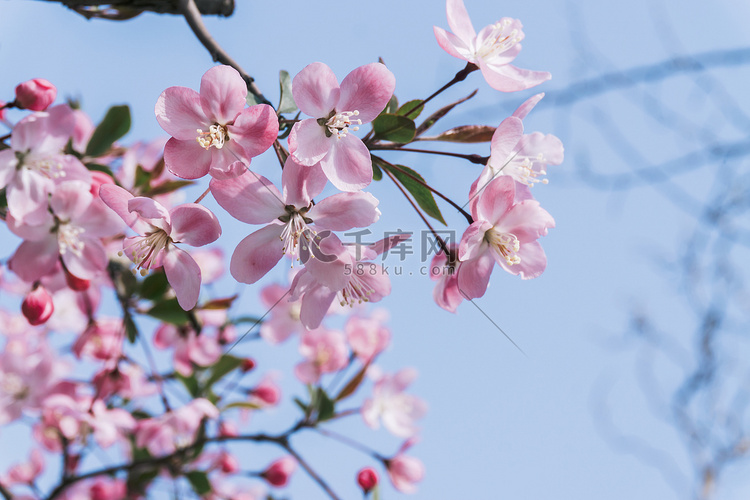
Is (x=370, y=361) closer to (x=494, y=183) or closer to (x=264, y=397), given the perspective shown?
(x=264, y=397)

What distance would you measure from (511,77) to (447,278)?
0.34 meters

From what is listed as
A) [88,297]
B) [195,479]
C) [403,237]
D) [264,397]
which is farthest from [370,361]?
[403,237]

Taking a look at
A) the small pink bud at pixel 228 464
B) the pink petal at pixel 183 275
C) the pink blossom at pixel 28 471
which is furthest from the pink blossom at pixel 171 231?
the pink blossom at pixel 28 471

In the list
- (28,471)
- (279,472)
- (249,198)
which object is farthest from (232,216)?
(28,471)

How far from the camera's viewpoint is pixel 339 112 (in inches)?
31.8

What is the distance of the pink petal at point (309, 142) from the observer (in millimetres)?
751

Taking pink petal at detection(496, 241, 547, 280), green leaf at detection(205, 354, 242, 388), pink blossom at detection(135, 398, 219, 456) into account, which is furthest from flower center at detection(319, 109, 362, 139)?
green leaf at detection(205, 354, 242, 388)

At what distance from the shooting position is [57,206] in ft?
3.73

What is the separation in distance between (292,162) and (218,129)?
10cm

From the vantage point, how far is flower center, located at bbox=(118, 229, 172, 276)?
34.5 inches

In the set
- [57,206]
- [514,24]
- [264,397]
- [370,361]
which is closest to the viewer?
[514,24]

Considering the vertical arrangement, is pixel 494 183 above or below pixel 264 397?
above

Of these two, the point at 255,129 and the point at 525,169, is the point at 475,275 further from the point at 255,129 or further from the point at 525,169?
the point at 255,129

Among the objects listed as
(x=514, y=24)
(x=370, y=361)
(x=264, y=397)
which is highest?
(x=514, y=24)
